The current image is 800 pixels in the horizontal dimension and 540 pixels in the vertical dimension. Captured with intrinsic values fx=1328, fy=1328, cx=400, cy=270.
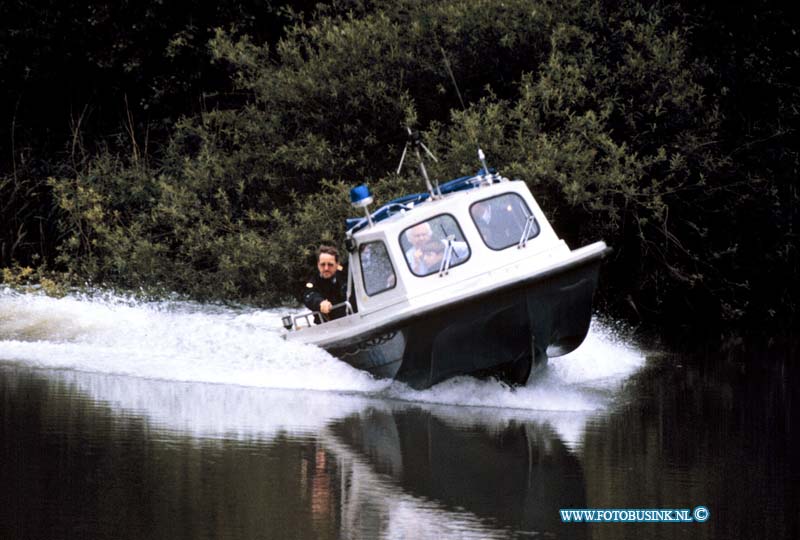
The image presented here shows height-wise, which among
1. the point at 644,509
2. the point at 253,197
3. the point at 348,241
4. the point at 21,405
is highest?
the point at 253,197

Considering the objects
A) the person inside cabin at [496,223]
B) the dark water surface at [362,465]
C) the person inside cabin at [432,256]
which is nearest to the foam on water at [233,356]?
the dark water surface at [362,465]

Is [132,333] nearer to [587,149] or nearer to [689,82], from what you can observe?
[587,149]

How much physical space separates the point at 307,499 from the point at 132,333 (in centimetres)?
911

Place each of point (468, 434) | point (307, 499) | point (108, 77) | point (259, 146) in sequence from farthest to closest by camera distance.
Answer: point (108, 77), point (259, 146), point (468, 434), point (307, 499)

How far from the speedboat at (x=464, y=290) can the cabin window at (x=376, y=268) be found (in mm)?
12

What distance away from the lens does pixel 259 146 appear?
21.8 metres

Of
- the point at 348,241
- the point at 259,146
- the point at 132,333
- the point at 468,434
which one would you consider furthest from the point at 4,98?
the point at 468,434

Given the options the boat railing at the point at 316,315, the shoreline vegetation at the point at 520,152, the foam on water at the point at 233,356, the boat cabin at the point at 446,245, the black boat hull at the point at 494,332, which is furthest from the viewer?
the shoreline vegetation at the point at 520,152

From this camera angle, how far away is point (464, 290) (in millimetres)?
12164

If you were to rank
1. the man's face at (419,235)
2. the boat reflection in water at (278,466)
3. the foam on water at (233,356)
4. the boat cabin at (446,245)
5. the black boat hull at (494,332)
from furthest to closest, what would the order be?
the foam on water at (233,356)
the man's face at (419,235)
the boat cabin at (446,245)
the black boat hull at (494,332)
the boat reflection in water at (278,466)

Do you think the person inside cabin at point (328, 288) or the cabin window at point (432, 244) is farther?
the person inside cabin at point (328, 288)

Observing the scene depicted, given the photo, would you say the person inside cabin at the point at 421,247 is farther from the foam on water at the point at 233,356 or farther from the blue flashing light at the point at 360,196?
the foam on water at the point at 233,356

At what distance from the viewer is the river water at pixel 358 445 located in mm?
7539

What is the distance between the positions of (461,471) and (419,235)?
13.4ft
